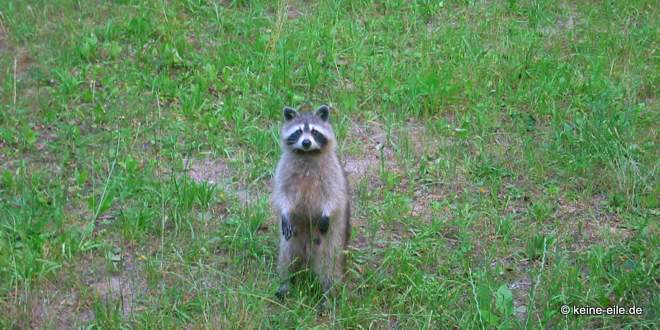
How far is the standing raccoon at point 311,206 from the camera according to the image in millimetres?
5242

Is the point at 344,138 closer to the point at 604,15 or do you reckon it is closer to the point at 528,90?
the point at 528,90

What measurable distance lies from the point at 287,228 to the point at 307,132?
0.61m

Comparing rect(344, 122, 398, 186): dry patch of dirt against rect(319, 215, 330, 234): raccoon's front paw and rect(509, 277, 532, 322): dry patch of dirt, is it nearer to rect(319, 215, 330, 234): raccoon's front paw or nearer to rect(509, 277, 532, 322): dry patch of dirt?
rect(319, 215, 330, 234): raccoon's front paw

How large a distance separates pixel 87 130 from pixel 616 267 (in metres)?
4.18

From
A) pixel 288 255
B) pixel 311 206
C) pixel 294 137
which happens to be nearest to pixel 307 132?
pixel 294 137

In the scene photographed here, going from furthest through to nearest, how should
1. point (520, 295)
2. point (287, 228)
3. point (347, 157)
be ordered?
point (347, 157) → point (520, 295) → point (287, 228)

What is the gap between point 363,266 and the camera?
5512 millimetres

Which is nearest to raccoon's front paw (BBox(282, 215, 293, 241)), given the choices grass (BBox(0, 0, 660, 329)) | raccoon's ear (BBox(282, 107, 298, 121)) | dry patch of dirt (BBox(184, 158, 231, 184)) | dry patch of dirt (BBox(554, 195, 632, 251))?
grass (BBox(0, 0, 660, 329))

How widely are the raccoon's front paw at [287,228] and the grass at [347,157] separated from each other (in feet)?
0.95

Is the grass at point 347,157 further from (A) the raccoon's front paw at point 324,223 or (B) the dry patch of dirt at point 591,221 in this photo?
(A) the raccoon's front paw at point 324,223

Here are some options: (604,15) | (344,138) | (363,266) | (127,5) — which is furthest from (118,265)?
(604,15)

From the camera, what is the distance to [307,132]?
534cm

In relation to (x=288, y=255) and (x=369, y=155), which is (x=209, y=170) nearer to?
(x=369, y=155)

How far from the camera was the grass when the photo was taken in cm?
503
